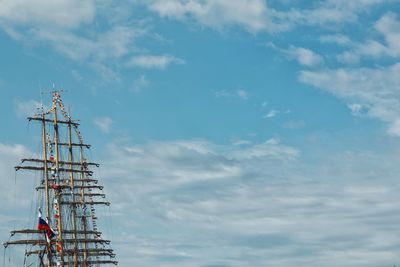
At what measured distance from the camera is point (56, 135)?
18912cm

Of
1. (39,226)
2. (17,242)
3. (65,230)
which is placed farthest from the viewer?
(65,230)

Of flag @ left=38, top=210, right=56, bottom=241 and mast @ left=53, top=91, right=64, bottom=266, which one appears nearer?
flag @ left=38, top=210, right=56, bottom=241

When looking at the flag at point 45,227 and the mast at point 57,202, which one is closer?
the flag at point 45,227

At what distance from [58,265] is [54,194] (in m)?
18.1

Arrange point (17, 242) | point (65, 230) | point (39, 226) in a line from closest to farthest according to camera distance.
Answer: point (39, 226), point (17, 242), point (65, 230)

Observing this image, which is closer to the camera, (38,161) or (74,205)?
(38,161)

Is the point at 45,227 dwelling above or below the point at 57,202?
below

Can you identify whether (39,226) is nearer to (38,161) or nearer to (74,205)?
(38,161)

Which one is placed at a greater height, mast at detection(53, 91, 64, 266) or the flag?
mast at detection(53, 91, 64, 266)

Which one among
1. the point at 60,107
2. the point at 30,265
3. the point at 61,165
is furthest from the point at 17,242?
the point at 60,107

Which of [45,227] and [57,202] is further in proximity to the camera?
[57,202]

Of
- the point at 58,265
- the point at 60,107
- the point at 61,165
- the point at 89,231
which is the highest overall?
the point at 60,107

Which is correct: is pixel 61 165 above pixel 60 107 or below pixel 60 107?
below

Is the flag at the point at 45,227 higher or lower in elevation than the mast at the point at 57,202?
lower
